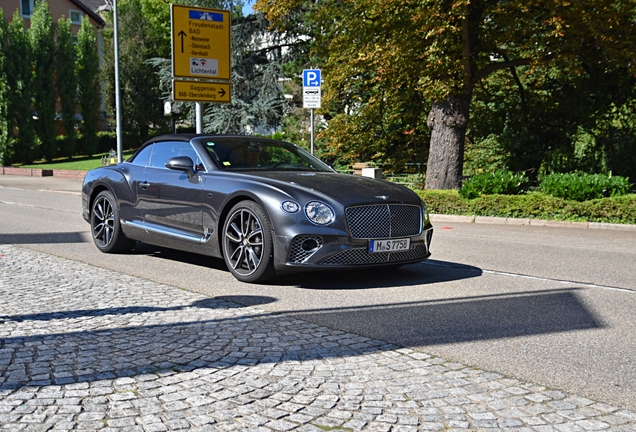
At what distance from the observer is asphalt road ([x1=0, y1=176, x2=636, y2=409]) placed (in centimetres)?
460

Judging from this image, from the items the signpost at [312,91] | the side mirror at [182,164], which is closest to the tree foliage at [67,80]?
the signpost at [312,91]

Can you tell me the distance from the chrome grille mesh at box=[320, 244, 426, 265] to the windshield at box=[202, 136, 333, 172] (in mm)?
1693

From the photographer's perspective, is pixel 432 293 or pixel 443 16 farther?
pixel 443 16

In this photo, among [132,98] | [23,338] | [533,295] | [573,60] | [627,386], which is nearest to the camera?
[627,386]

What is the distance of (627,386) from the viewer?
409 cm

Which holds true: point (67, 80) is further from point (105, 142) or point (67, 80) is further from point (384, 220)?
point (384, 220)

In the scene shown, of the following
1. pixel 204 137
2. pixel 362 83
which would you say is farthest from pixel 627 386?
pixel 362 83

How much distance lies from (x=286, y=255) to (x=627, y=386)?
11.4 feet

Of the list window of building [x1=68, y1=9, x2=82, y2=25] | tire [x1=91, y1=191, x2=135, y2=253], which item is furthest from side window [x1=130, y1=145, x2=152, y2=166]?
window of building [x1=68, y1=9, x2=82, y2=25]

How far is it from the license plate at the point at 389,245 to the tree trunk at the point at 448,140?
11443mm

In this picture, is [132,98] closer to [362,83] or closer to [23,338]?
[362,83]

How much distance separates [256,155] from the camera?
8.35m

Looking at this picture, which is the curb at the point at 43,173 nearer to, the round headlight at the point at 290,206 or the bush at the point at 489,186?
the bush at the point at 489,186

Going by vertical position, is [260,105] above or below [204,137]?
above
